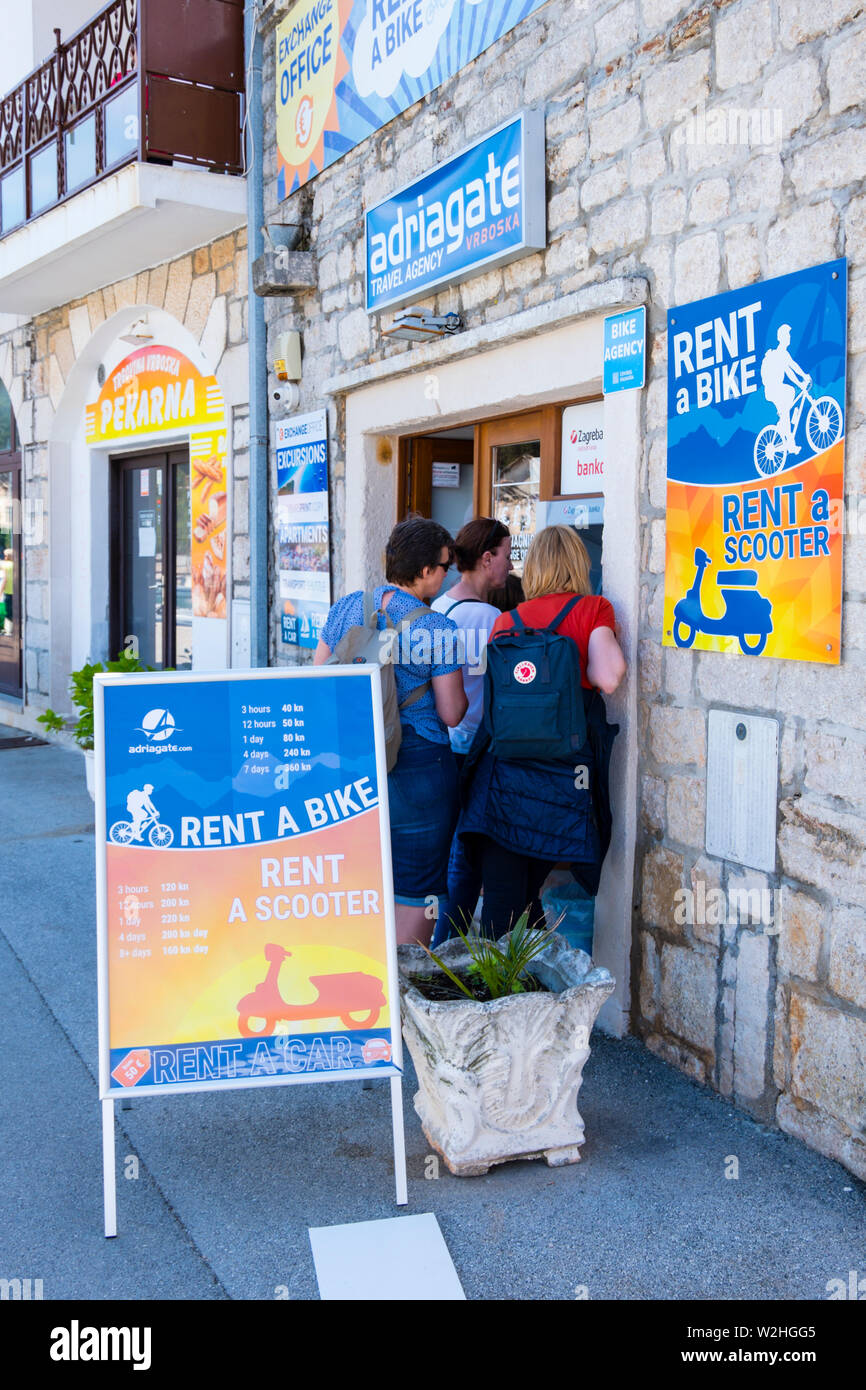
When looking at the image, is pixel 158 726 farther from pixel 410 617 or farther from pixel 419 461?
pixel 419 461

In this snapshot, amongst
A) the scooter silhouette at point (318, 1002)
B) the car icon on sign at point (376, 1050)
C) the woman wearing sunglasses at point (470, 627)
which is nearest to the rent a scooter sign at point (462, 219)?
the woman wearing sunglasses at point (470, 627)

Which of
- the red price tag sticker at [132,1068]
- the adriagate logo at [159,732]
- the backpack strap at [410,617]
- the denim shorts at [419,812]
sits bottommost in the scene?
the red price tag sticker at [132,1068]

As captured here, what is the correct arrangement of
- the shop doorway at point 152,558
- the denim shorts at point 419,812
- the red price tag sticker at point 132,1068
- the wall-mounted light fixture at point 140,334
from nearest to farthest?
the red price tag sticker at point 132,1068
the denim shorts at point 419,812
the wall-mounted light fixture at point 140,334
the shop doorway at point 152,558

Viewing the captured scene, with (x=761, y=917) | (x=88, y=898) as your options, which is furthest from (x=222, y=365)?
(x=761, y=917)

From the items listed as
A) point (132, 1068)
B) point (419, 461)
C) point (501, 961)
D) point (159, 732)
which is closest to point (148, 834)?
point (159, 732)

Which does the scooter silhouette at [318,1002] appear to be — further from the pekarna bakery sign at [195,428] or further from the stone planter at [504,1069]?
the pekarna bakery sign at [195,428]

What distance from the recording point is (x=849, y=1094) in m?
3.04

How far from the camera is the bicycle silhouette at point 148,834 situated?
116 inches

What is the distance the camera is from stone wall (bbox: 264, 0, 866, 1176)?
3.01m

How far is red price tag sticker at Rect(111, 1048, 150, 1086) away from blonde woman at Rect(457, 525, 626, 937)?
1175 millimetres

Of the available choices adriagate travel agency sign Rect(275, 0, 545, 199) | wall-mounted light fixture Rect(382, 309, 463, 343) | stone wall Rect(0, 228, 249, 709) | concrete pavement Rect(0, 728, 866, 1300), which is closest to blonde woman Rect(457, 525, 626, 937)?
concrete pavement Rect(0, 728, 866, 1300)

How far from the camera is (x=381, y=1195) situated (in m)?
2.98
